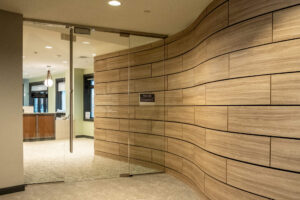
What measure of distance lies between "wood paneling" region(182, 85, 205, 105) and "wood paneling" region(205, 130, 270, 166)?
0.68 metres

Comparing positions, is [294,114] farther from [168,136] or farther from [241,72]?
[168,136]

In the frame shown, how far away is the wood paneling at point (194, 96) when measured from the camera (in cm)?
430

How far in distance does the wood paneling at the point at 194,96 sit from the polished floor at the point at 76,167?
194 cm

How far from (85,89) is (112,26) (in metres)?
2.48

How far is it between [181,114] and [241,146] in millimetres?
2150

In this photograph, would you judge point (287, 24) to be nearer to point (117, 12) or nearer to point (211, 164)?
point (211, 164)

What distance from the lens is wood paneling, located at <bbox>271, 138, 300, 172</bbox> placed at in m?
2.61

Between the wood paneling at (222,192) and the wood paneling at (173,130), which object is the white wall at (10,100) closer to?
the wood paneling at (173,130)

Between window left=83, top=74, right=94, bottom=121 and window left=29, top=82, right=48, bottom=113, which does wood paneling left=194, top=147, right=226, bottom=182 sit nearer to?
window left=83, top=74, right=94, bottom=121

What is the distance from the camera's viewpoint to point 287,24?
2721mm

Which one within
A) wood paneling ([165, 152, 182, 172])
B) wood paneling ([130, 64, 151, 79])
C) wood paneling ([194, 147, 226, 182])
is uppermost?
wood paneling ([130, 64, 151, 79])

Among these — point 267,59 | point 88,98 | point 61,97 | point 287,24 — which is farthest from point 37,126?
point 287,24

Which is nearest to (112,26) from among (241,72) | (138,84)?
(138,84)

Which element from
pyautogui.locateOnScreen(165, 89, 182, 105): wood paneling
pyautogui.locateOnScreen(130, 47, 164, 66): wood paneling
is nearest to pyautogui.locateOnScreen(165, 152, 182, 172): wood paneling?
pyautogui.locateOnScreen(165, 89, 182, 105): wood paneling
